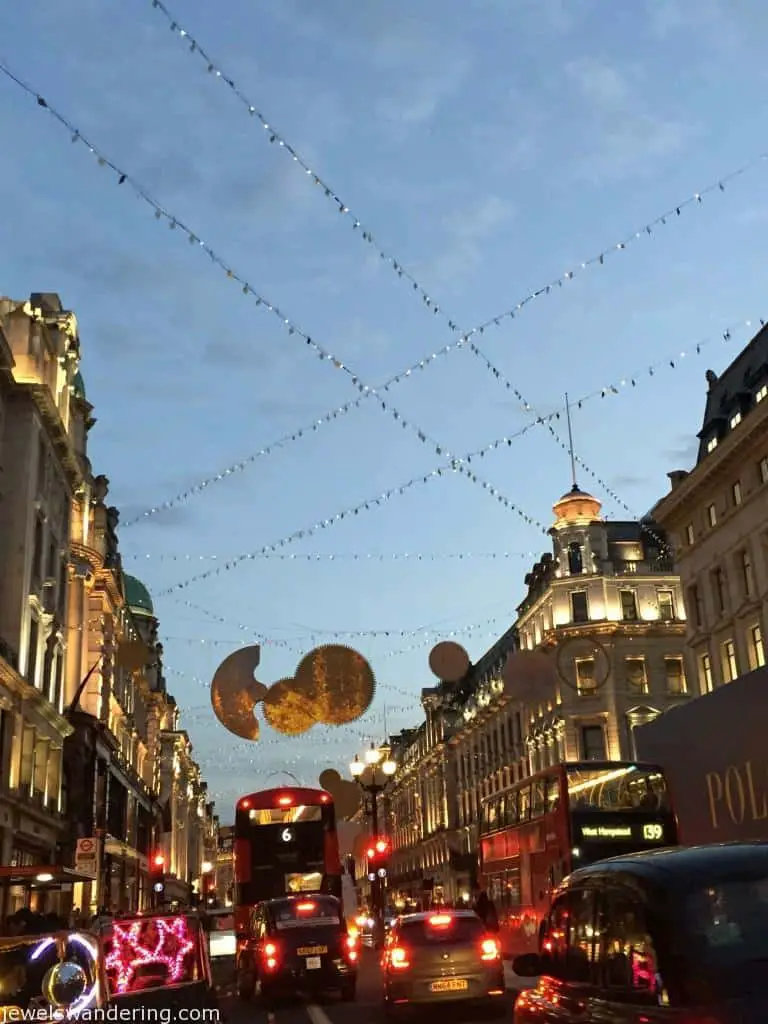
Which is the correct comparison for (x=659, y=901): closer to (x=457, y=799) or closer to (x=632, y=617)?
(x=632, y=617)

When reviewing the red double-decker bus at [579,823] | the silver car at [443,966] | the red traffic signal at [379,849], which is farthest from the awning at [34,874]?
the red traffic signal at [379,849]

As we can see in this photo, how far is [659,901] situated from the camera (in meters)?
5.32

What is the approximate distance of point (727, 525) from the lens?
43219 mm

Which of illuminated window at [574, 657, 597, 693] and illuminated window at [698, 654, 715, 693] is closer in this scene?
illuminated window at [698, 654, 715, 693]

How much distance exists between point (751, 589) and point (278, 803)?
934 inches

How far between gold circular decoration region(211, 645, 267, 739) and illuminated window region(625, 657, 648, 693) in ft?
145

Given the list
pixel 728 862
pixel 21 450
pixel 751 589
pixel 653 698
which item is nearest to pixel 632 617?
pixel 653 698

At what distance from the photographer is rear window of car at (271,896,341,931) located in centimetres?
1973

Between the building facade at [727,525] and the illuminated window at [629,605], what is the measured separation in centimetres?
1592

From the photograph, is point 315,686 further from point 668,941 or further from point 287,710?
point 668,941

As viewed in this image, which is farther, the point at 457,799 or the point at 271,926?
the point at 457,799

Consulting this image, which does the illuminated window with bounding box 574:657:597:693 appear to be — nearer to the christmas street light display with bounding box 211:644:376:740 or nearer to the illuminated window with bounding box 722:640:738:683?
the illuminated window with bounding box 722:640:738:683

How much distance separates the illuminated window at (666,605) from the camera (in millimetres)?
64875

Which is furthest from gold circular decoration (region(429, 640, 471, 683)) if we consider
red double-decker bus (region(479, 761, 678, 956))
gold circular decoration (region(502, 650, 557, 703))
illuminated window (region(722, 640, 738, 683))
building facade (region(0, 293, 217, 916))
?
illuminated window (region(722, 640, 738, 683))
